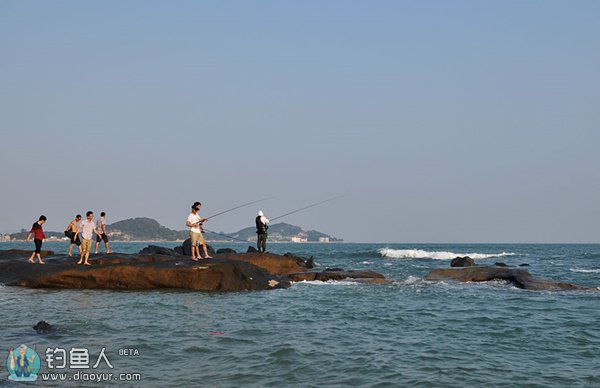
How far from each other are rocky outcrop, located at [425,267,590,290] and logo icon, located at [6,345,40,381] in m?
18.8

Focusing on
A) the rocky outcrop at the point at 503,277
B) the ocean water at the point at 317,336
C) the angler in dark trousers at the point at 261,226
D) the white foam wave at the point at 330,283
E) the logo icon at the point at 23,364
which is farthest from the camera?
the angler in dark trousers at the point at 261,226

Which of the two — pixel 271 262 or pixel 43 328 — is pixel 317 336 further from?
pixel 271 262

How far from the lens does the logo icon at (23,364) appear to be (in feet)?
29.5

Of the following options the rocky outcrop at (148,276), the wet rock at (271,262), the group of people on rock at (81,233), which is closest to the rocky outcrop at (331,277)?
the wet rock at (271,262)

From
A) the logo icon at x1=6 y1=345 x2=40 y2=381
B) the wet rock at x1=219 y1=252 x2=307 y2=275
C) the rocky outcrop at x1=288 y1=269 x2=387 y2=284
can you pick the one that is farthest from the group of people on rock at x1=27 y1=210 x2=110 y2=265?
the logo icon at x1=6 y1=345 x2=40 y2=381

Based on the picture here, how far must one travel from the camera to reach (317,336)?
12.8 meters

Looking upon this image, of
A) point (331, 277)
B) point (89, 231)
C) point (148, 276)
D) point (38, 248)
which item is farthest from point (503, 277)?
point (38, 248)

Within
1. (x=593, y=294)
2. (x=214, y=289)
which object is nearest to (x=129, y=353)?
(x=214, y=289)

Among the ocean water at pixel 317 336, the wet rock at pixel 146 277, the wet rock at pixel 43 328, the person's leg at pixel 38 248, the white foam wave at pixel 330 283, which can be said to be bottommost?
the ocean water at pixel 317 336

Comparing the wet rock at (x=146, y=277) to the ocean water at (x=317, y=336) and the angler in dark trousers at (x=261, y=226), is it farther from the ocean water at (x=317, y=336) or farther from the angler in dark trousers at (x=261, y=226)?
the angler in dark trousers at (x=261, y=226)

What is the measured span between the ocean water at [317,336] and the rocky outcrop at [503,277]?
226cm

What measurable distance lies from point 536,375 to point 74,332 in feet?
30.5

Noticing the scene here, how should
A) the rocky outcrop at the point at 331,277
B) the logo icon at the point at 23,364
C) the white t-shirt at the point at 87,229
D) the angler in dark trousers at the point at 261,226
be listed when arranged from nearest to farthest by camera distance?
the logo icon at the point at 23,364 → the white t-shirt at the point at 87,229 → the rocky outcrop at the point at 331,277 → the angler in dark trousers at the point at 261,226

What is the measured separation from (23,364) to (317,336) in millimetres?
5935
